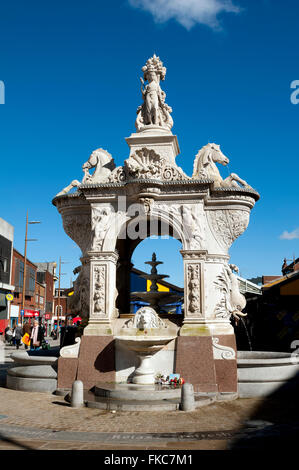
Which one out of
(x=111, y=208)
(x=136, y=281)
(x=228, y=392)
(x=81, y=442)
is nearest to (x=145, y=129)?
(x=111, y=208)

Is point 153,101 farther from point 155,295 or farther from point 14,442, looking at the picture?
point 14,442

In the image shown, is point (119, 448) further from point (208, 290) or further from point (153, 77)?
point (153, 77)

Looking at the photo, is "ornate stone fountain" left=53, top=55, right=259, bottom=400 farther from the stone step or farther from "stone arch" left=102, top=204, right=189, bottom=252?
the stone step

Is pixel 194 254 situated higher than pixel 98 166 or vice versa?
pixel 98 166

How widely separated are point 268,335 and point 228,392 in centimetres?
2051

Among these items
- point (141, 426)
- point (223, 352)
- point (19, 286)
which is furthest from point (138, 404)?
point (19, 286)

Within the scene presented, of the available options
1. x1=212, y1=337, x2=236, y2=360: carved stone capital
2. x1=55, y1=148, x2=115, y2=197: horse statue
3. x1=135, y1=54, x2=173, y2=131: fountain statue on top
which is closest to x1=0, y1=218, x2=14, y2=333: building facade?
x1=55, y1=148, x2=115, y2=197: horse statue

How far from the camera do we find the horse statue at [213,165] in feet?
45.3

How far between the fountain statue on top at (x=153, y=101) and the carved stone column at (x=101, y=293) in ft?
15.0

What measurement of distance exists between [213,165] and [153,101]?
2986 mm

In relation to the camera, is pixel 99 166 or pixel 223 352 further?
pixel 99 166

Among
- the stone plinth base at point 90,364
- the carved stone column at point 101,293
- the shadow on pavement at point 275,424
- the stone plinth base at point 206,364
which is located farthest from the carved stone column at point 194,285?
the shadow on pavement at point 275,424

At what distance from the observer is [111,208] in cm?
1352

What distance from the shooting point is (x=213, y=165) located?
14297 mm
